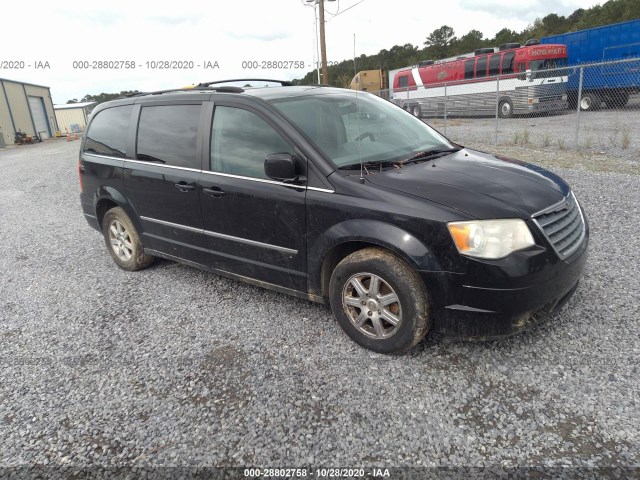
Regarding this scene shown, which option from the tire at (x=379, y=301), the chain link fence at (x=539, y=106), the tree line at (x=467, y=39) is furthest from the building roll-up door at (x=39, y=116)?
the tire at (x=379, y=301)

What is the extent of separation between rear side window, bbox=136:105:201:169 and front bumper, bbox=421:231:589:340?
7.57ft

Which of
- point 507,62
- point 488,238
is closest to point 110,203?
point 488,238

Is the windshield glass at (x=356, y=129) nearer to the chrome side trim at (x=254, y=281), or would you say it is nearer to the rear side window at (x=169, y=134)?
the rear side window at (x=169, y=134)

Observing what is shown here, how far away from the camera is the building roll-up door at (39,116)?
127 ft

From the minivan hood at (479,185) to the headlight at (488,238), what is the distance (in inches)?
2.4

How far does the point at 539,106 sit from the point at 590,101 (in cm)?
534

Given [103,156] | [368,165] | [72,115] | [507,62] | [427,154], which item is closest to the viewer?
[368,165]

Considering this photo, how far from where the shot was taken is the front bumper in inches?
101

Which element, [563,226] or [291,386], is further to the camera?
[563,226]

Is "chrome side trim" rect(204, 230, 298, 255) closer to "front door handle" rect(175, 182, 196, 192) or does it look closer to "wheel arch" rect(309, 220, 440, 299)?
"wheel arch" rect(309, 220, 440, 299)

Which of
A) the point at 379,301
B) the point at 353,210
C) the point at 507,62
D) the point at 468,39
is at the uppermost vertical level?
the point at 468,39

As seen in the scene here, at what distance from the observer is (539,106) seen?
16.3 metres

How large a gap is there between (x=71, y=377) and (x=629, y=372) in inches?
139

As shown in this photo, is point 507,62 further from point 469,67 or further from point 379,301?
point 379,301
